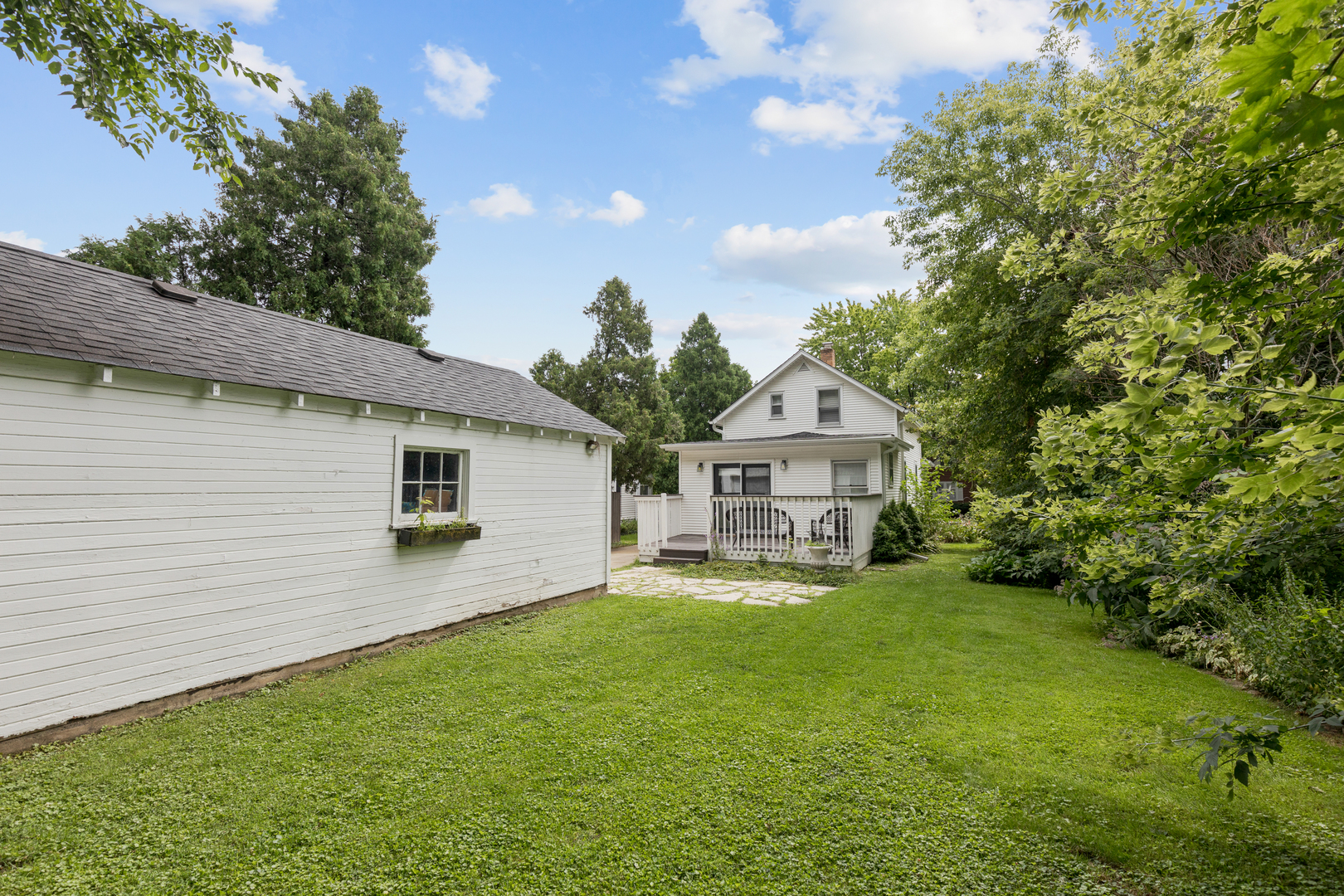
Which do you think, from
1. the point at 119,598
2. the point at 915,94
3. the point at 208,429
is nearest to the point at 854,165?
the point at 915,94

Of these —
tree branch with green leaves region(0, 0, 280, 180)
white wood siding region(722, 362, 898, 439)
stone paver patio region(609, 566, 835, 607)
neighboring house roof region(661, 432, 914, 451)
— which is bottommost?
stone paver patio region(609, 566, 835, 607)

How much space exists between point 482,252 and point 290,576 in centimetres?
866

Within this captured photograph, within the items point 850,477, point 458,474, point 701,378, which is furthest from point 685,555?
point 701,378

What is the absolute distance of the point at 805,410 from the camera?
16.6 meters

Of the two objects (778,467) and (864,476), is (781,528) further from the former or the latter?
(864,476)

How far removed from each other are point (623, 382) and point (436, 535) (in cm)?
1393

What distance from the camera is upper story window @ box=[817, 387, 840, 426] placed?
16.4 m

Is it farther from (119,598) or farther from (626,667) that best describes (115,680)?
(626,667)

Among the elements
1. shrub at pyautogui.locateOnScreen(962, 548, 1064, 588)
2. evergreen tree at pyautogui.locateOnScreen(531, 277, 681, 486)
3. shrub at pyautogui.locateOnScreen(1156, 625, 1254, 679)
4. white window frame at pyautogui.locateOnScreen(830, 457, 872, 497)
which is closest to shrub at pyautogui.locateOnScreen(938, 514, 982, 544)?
white window frame at pyautogui.locateOnScreen(830, 457, 872, 497)

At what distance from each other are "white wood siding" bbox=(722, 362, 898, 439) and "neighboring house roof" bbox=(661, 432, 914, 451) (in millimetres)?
238

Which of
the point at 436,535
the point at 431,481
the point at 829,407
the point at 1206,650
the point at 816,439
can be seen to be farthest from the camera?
the point at 829,407

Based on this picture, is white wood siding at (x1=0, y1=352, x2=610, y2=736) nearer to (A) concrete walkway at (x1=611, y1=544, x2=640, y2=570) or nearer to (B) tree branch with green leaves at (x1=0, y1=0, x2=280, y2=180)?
(B) tree branch with green leaves at (x1=0, y1=0, x2=280, y2=180)

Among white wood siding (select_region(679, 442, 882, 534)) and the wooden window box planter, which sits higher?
white wood siding (select_region(679, 442, 882, 534))

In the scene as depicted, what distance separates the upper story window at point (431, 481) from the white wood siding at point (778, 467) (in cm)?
887
